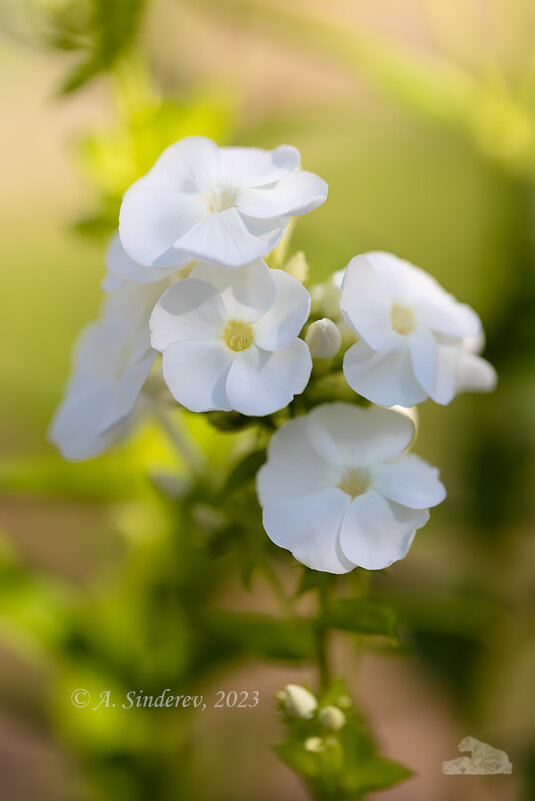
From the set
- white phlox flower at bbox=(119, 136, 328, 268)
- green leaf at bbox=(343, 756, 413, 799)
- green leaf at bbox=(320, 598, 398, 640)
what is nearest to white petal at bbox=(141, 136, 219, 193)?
white phlox flower at bbox=(119, 136, 328, 268)

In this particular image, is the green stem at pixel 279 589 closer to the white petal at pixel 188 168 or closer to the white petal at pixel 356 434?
the white petal at pixel 356 434

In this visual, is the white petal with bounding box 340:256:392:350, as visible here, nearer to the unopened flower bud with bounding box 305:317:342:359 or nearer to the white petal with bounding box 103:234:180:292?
the unopened flower bud with bounding box 305:317:342:359

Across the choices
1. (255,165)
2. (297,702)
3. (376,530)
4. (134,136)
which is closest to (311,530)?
(376,530)

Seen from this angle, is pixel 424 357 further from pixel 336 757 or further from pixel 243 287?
pixel 336 757

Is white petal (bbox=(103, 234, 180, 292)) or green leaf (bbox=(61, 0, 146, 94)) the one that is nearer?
white petal (bbox=(103, 234, 180, 292))

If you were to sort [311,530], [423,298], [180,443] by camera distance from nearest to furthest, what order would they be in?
[311,530] → [423,298] → [180,443]

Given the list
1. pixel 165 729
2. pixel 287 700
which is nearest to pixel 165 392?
pixel 287 700
